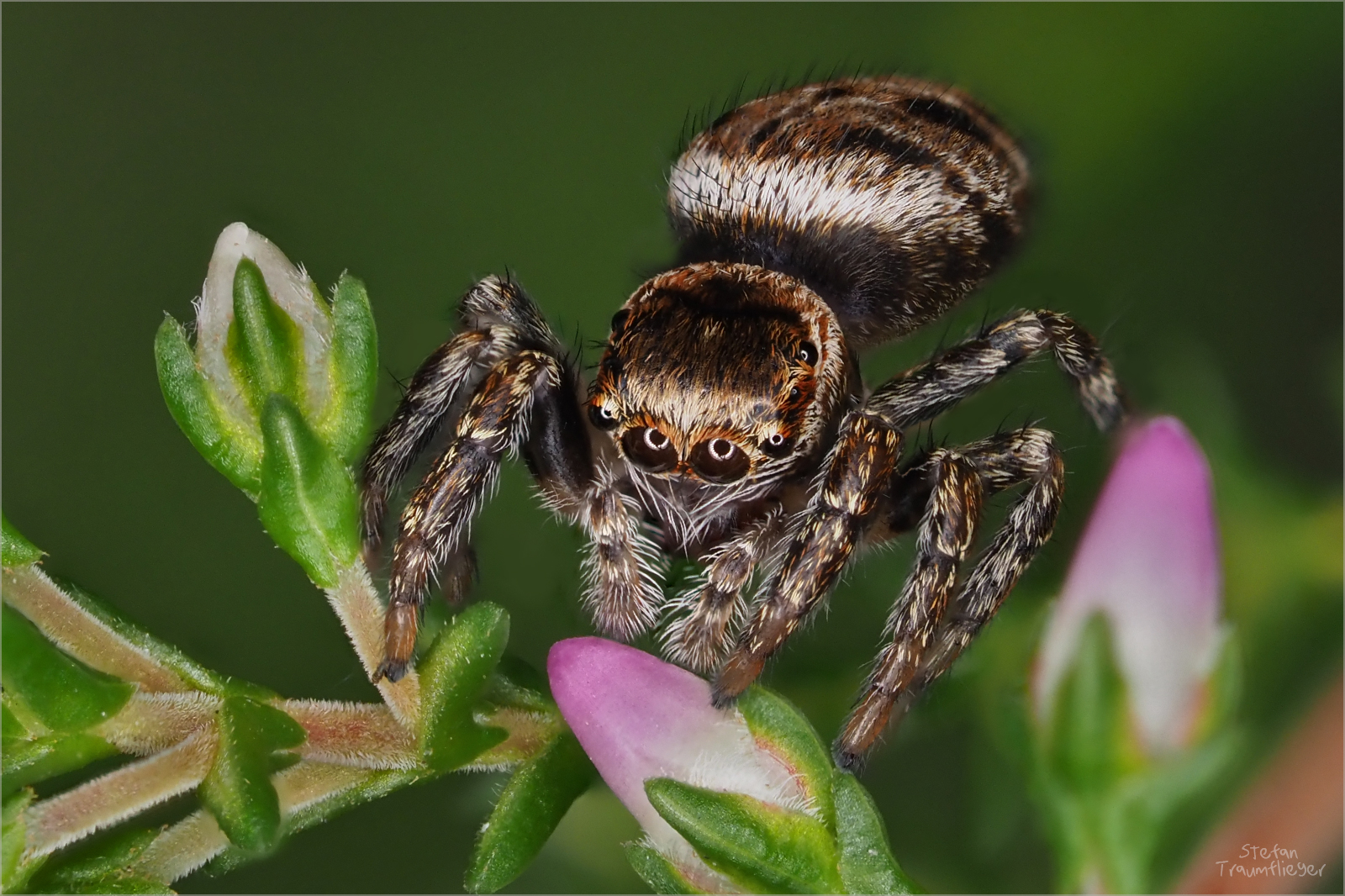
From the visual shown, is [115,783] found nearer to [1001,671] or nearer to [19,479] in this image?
[1001,671]

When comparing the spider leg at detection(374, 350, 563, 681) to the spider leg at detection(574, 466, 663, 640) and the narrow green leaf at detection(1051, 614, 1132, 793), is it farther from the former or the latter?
the narrow green leaf at detection(1051, 614, 1132, 793)

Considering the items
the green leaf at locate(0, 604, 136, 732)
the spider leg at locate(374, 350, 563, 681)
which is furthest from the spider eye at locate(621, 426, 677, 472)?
the green leaf at locate(0, 604, 136, 732)

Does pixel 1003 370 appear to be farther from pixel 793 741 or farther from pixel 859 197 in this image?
pixel 793 741

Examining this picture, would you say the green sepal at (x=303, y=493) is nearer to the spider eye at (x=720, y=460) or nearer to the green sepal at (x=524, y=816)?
the green sepal at (x=524, y=816)

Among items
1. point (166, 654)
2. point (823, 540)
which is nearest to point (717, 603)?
point (823, 540)

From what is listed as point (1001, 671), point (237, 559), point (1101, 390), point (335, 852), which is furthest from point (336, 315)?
point (237, 559)

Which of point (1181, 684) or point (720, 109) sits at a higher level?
point (720, 109)
